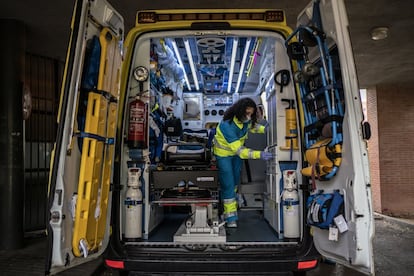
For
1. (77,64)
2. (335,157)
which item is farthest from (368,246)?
(77,64)

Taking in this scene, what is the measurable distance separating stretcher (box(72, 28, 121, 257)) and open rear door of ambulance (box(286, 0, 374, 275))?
1.41 meters

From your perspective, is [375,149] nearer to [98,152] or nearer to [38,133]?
[38,133]

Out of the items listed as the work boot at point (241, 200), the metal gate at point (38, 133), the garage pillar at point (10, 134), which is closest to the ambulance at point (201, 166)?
the work boot at point (241, 200)

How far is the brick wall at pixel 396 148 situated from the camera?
36.9 ft

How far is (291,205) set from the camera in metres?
3.34

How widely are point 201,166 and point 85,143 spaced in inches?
69.6

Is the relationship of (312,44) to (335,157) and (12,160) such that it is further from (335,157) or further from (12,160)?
(12,160)

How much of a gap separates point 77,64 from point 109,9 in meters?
0.71

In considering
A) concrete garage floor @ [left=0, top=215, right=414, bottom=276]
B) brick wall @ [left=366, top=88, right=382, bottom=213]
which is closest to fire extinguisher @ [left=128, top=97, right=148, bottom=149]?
concrete garage floor @ [left=0, top=215, right=414, bottom=276]

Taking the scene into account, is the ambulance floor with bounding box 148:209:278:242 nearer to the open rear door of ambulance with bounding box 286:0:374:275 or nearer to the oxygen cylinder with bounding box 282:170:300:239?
the oxygen cylinder with bounding box 282:170:300:239

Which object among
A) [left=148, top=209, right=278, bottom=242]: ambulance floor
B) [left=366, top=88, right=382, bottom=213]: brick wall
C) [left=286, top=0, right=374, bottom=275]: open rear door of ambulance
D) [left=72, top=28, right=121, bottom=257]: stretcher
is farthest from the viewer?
[left=366, top=88, right=382, bottom=213]: brick wall

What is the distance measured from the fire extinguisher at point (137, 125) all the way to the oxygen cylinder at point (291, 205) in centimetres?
122

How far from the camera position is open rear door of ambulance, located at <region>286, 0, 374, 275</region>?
2.48m

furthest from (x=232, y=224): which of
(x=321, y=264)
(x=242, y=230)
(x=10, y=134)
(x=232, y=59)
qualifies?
(x=10, y=134)
